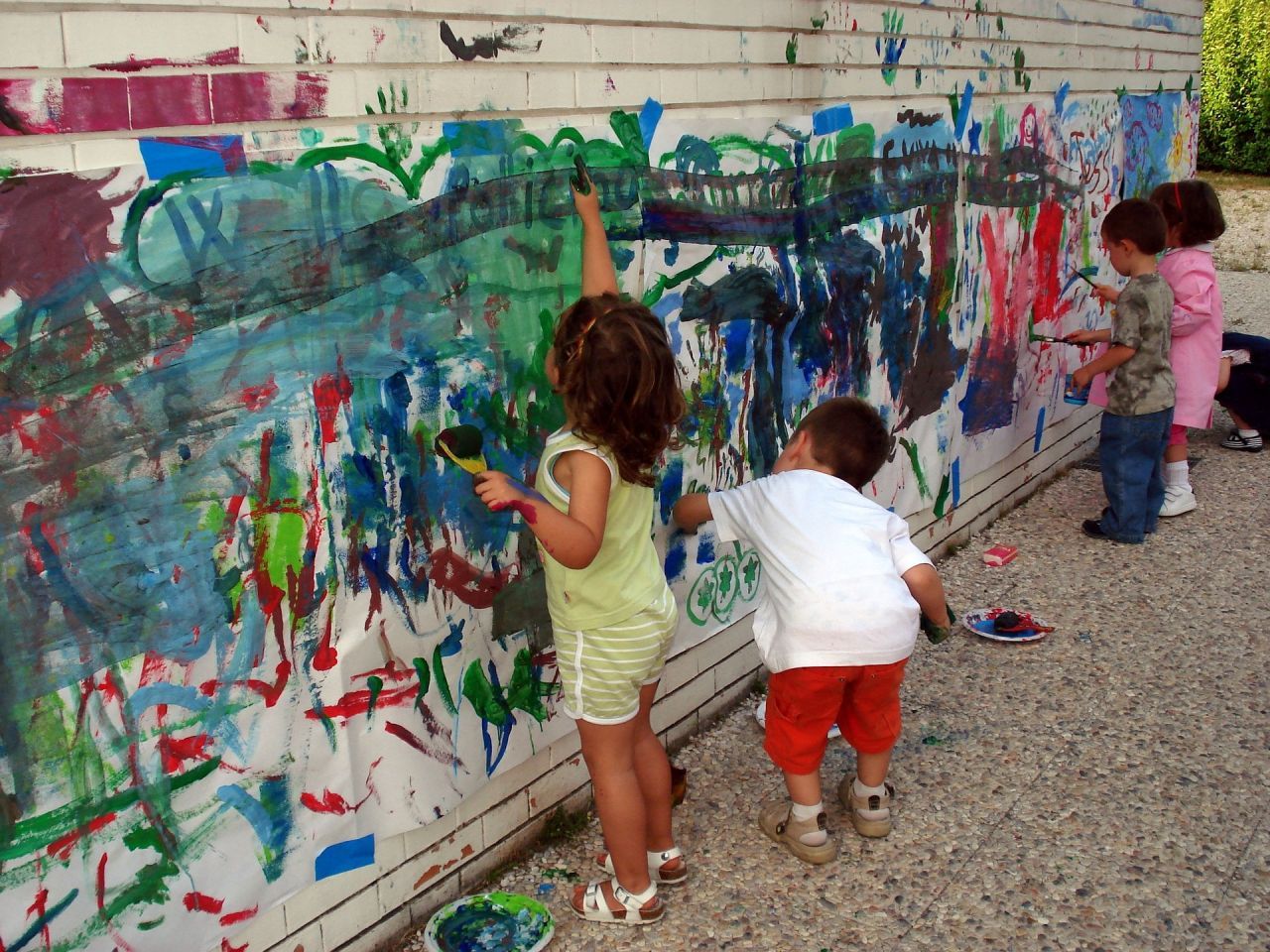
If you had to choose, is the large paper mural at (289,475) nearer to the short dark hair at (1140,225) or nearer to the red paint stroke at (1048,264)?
the short dark hair at (1140,225)

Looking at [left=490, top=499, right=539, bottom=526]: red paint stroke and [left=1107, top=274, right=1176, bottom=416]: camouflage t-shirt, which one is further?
[left=1107, top=274, right=1176, bottom=416]: camouflage t-shirt

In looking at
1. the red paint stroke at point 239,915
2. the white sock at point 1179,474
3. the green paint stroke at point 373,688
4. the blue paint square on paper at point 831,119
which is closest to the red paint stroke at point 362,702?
the green paint stroke at point 373,688

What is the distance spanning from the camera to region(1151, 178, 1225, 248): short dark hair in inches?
248

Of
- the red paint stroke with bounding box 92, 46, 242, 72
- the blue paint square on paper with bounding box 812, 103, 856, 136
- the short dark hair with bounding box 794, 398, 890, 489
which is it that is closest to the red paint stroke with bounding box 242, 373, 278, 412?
the red paint stroke with bounding box 92, 46, 242, 72

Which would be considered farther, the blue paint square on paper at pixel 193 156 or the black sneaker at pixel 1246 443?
the black sneaker at pixel 1246 443

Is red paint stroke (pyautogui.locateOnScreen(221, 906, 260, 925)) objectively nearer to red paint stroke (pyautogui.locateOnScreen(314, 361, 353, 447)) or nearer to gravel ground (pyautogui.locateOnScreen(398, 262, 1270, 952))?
gravel ground (pyautogui.locateOnScreen(398, 262, 1270, 952))

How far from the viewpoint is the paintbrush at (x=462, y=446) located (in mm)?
2834

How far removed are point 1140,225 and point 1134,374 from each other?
0.75 metres

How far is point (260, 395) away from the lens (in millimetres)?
2512

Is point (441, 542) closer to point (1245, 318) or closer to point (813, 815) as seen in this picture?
point (813, 815)

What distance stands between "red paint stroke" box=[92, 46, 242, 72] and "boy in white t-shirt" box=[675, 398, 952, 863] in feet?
Result: 5.90

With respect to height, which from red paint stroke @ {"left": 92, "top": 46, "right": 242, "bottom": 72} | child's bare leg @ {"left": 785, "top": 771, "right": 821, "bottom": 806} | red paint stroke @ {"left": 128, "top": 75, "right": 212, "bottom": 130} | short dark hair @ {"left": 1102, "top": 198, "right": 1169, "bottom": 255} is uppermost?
red paint stroke @ {"left": 92, "top": 46, "right": 242, "bottom": 72}

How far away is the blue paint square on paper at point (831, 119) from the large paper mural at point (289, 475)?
1.17ft

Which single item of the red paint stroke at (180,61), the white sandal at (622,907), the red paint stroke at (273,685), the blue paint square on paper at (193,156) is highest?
the red paint stroke at (180,61)
